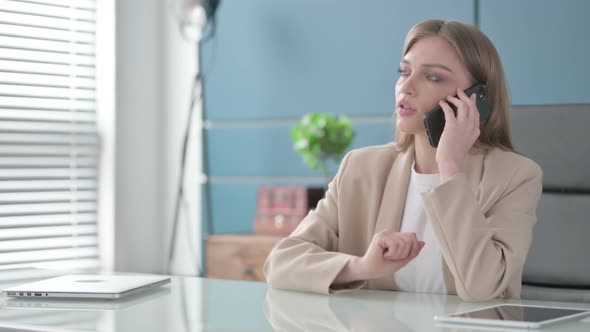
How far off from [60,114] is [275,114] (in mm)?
1040

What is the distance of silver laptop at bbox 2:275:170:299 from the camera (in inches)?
60.3

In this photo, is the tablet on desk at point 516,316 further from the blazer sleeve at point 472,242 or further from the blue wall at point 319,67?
the blue wall at point 319,67

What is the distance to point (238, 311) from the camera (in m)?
1.41

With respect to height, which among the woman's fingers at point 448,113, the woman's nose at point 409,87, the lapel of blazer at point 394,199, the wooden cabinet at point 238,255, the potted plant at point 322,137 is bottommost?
the wooden cabinet at point 238,255

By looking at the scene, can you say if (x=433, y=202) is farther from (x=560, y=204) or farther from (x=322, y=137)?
(x=322, y=137)

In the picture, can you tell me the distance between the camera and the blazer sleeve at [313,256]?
1705 mm

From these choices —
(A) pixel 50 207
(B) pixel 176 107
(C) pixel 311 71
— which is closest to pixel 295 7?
(C) pixel 311 71

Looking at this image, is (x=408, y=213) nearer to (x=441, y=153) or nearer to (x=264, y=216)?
(x=441, y=153)

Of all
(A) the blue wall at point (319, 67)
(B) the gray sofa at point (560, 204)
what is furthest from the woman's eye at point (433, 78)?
(A) the blue wall at point (319, 67)

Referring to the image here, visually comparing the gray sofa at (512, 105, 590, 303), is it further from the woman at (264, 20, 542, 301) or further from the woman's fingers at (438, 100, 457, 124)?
the woman's fingers at (438, 100, 457, 124)

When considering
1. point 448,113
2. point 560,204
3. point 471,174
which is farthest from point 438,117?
point 560,204

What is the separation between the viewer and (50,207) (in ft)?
13.8

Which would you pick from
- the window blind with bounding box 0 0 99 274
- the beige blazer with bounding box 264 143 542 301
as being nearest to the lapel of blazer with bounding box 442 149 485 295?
the beige blazer with bounding box 264 143 542 301

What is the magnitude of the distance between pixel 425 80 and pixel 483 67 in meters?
0.14
